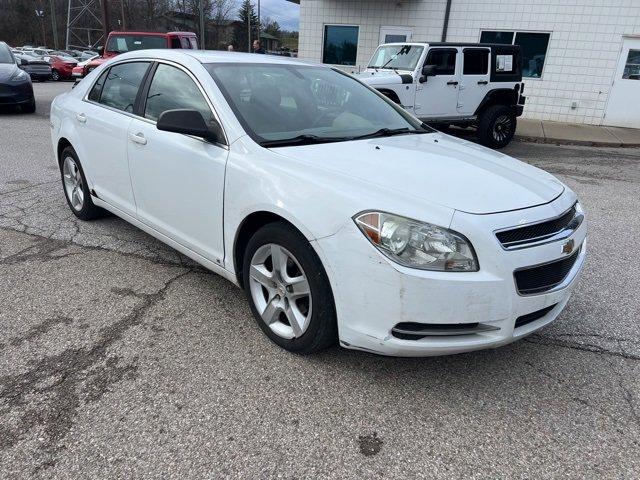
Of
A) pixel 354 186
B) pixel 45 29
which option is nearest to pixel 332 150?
pixel 354 186

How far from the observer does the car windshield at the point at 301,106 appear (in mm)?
3074

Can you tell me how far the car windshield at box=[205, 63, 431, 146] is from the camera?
3.07 metres

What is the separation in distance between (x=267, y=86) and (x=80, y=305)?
1.94 meters

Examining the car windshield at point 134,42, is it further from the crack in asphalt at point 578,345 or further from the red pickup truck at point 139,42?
the crack in asphalt at point 578,345

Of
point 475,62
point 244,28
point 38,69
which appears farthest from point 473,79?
point 244,28

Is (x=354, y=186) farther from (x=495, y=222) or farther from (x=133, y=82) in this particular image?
(x=133, y=82)

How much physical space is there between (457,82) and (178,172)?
322 inches

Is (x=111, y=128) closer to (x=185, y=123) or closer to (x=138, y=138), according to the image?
(x=138, y=138)

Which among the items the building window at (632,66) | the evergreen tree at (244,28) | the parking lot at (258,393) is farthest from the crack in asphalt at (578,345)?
the evergreen tree at (244,28)

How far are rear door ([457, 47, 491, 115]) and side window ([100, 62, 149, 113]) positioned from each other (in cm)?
760

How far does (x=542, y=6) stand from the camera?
13.7 meters

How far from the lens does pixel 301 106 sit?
11.0ft

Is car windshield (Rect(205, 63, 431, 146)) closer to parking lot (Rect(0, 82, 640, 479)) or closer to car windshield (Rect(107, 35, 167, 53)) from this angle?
parking lot (Rect(0, 82, 640, 479))

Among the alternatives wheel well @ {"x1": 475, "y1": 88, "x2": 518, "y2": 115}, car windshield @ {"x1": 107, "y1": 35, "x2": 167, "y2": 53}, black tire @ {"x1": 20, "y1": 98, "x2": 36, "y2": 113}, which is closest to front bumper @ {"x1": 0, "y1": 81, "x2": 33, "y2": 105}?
black tire @ {"x1": 20, "y1": 98, "x2": 36, "y2": 113}
